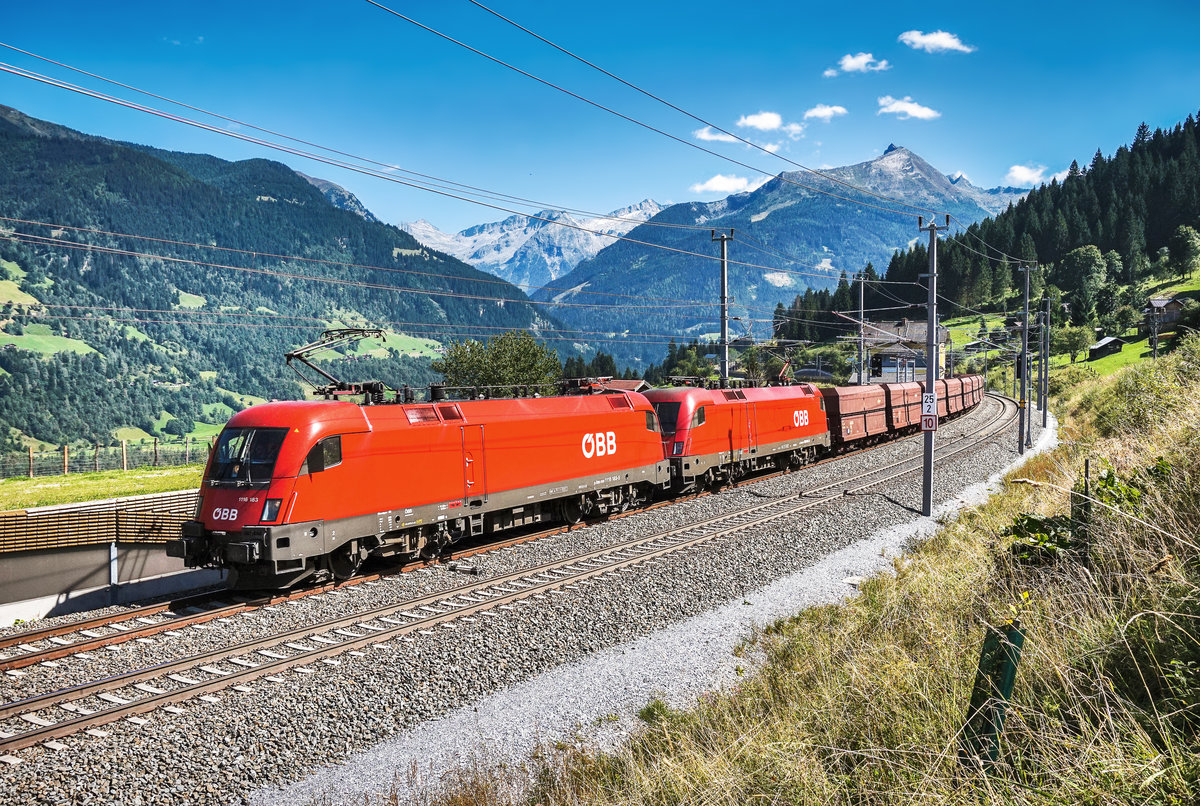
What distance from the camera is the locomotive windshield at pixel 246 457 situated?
499 inches

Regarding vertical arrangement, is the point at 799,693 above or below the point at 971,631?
below

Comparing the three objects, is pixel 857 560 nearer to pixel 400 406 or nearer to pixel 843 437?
pixel 400 406

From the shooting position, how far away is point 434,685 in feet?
31.5

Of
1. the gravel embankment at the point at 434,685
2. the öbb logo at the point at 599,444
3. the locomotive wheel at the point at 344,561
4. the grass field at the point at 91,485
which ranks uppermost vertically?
the öbb logo at the point at 599,444

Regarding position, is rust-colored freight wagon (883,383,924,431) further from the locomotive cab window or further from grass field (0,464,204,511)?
grass field (0,464,204,511)

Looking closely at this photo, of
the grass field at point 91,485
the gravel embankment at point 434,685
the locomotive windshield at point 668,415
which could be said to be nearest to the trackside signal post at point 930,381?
the gravel embankment at point 434,685

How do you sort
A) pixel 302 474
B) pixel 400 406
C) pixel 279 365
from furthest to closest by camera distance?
pixel 279 365, pixel 400 406, pixel 302 474

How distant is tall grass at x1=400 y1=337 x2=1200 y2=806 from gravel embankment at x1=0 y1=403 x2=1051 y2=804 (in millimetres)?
1023

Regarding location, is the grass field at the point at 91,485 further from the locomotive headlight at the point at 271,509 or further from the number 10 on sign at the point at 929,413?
the number 10 on sign at the point at 929,413

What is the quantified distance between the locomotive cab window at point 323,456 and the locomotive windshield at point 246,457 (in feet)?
1.68

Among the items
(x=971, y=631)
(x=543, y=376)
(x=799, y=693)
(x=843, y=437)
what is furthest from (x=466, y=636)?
(x=543, y=376)

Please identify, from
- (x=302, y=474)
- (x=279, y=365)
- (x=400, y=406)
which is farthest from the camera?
(x=279, y=365)

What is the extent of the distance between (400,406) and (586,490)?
6305 millimetres

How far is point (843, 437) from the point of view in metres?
34.0
